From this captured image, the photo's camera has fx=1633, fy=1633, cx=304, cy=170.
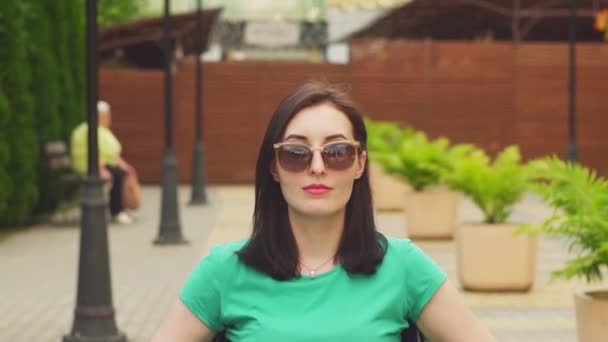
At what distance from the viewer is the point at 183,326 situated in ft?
12.9

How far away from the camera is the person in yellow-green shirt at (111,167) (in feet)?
72.1

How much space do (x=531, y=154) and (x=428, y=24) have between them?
8906 mm

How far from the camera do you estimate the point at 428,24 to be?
134 feet

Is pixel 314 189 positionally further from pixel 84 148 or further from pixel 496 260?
pixel 84 148

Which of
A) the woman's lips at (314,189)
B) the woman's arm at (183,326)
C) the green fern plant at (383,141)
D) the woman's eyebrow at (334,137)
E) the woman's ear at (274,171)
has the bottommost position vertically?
the green fern plant at (383,141)

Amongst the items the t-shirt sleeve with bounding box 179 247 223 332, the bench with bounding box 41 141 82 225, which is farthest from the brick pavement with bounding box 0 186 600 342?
the t-shirt sleeve with bounding box 179 247 223 332

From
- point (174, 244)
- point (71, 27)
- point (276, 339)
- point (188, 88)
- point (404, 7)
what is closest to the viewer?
point (276, 339)

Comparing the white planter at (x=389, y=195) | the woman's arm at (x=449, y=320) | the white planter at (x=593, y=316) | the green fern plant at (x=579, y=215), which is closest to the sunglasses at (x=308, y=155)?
the woman's arm at (x=449, y=320)

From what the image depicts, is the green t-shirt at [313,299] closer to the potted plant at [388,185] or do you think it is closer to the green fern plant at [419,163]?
the green fern plant at [419,163]

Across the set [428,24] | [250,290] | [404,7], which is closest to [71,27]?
[404,7]

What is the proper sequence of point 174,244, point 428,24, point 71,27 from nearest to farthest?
point 174,244
point 71,27
point 428,24

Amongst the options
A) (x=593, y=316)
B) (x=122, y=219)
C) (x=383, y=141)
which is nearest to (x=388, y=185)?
(x=383, y=141)

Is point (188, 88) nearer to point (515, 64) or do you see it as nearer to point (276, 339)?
point (515, 64)

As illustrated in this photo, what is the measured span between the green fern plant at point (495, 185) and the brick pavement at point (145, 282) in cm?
75
